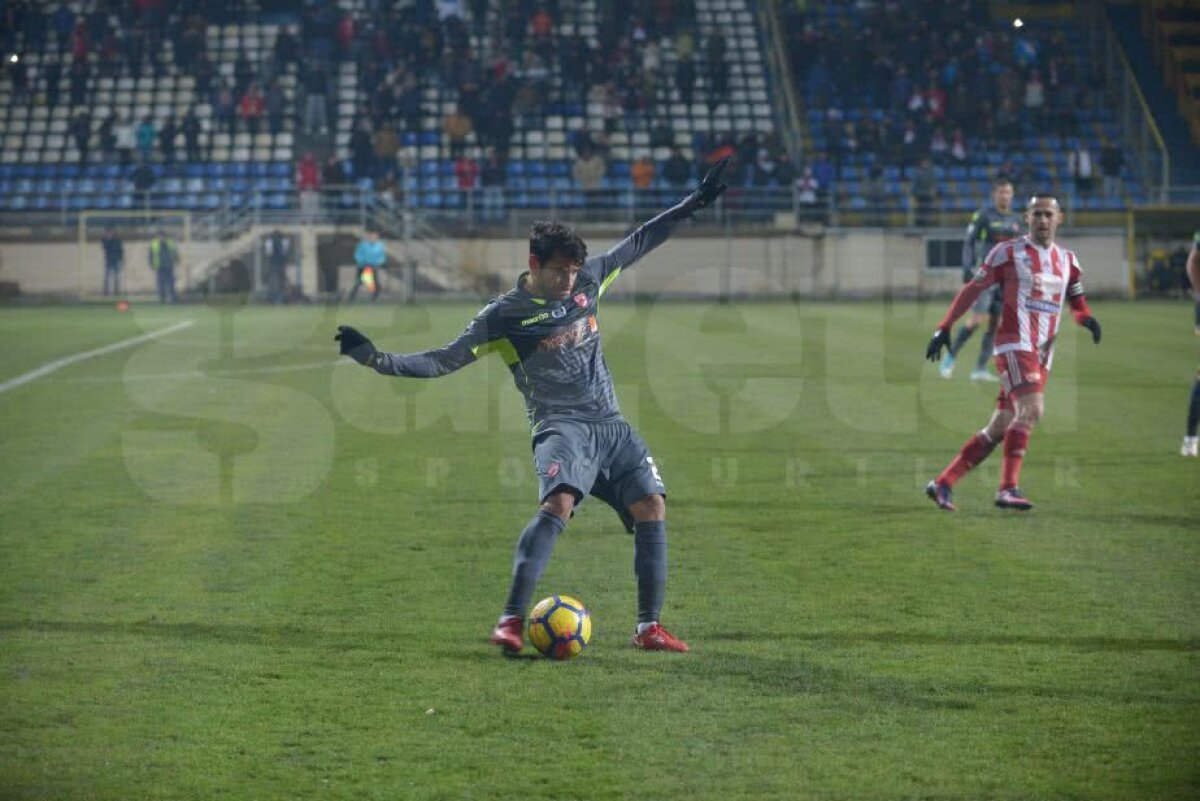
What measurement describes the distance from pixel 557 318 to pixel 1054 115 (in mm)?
41114

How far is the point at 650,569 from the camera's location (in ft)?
24.8

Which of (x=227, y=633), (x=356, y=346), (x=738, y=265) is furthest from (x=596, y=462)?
(x=738, y=265)

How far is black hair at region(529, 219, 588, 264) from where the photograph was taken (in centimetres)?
746

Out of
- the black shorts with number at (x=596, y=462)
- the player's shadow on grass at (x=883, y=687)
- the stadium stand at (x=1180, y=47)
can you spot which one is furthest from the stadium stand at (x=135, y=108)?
the player's shadow on grass at (x=883, y=687)

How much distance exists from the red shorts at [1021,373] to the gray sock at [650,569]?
4.68 m

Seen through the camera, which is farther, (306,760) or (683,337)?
(683,337)

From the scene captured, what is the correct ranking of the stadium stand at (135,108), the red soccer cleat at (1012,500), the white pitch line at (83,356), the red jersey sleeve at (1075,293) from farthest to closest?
the stadium stand at (135,108)
the white pitch line at (83,356)
the red jersey sleeve at (1075,293)
the red soccer cleat at (1012,500)

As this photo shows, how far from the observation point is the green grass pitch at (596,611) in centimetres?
577

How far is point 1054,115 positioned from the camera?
46.1m

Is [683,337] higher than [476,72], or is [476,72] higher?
[476,72]

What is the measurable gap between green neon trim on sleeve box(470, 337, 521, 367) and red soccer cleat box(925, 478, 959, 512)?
4.58 meters

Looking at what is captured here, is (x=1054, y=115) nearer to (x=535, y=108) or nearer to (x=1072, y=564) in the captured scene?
(x=535, y=108)

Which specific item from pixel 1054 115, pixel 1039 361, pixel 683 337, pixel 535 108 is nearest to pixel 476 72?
pixel 535 108

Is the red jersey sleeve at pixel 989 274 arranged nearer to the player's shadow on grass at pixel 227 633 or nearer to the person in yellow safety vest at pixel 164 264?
the player's shadow on grass at pixel 227 633
